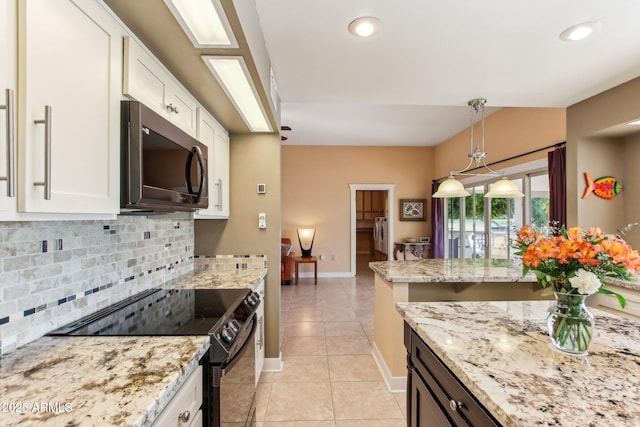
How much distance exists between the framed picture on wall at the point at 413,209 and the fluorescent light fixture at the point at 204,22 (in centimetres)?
569

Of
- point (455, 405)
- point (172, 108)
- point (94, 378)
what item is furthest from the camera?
point (172, 108)

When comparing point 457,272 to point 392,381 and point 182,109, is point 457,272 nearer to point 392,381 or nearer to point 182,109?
point 392,381

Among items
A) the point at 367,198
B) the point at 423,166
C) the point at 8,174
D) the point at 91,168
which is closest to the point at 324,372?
the point at 91,168

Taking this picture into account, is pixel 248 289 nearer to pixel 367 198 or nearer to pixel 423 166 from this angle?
pixel 423 166

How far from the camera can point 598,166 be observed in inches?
106

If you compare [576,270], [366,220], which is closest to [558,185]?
[576,270]

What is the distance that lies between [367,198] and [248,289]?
303 inches

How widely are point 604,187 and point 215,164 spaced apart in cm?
328

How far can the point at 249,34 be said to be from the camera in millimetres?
1351

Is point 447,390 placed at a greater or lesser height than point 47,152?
lesser

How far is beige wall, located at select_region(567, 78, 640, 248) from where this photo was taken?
2559 mm

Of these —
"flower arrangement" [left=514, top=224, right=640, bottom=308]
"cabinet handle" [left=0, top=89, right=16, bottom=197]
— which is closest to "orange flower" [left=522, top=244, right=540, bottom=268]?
"flower arrangement" [left=514, top=224, right=640, bottom=308]

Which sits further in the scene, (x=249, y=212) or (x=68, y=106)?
(x=249, y=212)

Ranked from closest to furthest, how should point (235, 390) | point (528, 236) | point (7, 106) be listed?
point (7, 106), point (528, 236), point (235, 390)
